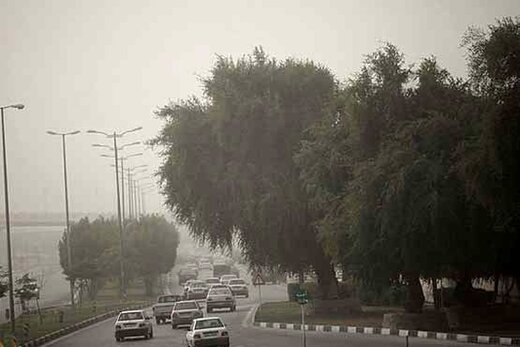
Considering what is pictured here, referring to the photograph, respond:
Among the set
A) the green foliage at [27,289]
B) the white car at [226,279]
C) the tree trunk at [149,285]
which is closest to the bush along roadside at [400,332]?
the green foliage at [27,289]

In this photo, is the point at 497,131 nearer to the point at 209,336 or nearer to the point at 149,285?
the point at 209,336

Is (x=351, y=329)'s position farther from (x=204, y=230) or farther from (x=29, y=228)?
(x=29, y=228)

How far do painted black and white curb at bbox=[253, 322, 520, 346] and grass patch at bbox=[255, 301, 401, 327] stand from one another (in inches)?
52.4

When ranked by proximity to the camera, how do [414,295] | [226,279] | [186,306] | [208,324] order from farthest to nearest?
[226,279], [186,306], [414,295], [208,324]

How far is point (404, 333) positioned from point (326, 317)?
48.1 ft

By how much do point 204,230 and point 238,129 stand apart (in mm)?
6752

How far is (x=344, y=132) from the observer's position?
42969mm

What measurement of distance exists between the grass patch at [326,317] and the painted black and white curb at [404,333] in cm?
133

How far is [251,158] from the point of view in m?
52.7

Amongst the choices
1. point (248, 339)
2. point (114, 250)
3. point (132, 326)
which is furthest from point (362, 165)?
point (114, 250)

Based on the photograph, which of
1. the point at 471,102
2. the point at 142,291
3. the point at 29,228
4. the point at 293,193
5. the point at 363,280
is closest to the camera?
the point at 471,102

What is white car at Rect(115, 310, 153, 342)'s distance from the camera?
146 feet

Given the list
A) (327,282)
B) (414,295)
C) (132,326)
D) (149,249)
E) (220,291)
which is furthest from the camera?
(149,249)

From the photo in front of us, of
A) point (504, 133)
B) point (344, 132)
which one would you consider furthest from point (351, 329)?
point (504, 133)
